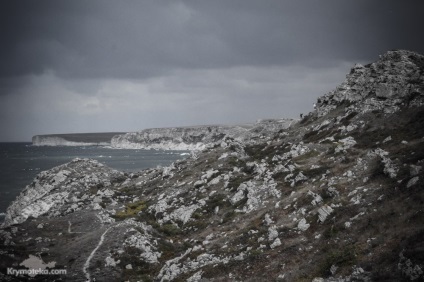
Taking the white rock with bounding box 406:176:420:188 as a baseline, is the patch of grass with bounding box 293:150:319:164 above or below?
above

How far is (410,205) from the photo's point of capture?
79.2 feet

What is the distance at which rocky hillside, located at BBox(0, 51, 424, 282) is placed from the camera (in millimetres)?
23156

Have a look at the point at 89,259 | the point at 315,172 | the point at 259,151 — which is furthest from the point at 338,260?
the point at 259,151

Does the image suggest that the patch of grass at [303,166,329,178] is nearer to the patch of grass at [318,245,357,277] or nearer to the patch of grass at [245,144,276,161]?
the patch of grass at [245,144,276,161]

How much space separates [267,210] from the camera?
1422 inches

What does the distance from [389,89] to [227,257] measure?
166 ft

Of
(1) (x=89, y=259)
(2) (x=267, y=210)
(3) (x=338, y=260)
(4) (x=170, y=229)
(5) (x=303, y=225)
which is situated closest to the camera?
(3) (x=338, y=260)

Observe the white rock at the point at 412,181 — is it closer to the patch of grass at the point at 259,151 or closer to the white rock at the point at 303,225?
the white rock at the point at 303,225

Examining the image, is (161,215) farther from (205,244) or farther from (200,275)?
(200,275)

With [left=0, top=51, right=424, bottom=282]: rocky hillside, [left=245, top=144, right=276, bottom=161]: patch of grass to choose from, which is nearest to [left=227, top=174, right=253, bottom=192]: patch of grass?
[left=0, top=51, right=424, bottom=282]: rocky hillside

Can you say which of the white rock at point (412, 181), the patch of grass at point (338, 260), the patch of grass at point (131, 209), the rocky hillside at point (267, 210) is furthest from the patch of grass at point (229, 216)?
the white rock at point (412, 181)

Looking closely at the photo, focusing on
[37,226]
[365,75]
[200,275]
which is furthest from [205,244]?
[365,75]

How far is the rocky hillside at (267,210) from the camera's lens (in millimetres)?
23156

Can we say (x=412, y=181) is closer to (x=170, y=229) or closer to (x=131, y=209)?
(x=170, y=229)
